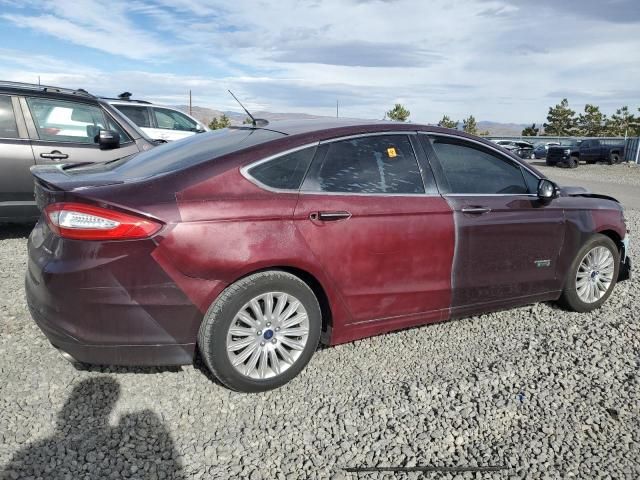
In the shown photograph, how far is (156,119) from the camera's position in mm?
12172

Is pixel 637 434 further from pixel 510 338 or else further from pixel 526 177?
pixel 526 177

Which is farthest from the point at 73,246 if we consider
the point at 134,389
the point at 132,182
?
the point at 134,389

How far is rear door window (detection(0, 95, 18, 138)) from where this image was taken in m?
5.95

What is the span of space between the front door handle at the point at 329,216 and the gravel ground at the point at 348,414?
3.33 feet

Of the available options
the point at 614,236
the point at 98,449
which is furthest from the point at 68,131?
the point at 614,236

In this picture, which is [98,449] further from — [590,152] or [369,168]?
[590,152]

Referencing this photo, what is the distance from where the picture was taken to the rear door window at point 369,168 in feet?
10.8

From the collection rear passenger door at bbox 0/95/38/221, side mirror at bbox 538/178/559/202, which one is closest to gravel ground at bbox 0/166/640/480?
side mirror at bbox 538/178/559/202

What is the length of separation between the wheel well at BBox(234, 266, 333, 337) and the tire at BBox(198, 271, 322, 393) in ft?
0.15

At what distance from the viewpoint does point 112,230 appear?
8.94 ft

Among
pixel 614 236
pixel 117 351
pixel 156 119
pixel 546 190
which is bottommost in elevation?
pixel 117 351

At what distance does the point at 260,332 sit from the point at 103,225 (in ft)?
3.35

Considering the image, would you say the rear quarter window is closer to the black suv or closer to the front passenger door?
the front passenger door

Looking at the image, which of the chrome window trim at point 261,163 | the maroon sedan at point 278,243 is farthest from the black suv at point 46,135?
the chrome window trim at point 261,163
